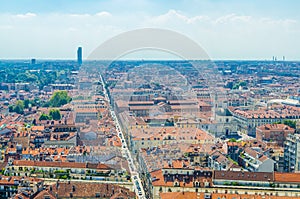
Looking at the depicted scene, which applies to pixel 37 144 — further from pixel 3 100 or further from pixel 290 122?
pixel 3 100

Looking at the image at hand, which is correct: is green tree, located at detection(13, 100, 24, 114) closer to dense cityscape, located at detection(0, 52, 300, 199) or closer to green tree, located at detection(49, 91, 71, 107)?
dense cityscape, located at detection(0, 52, 300, 199)

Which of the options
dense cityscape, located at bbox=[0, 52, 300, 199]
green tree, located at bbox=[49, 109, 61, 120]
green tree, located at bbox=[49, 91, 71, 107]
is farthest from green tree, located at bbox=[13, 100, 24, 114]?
green tree, located at bbox=[49, 109, 61, 120]

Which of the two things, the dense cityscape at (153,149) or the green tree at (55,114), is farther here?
the green tree at (55,114)

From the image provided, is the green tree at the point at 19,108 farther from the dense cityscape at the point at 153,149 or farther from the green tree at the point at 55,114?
the green tree at the point at 55,114

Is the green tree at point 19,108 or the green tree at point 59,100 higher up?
the green tree at point 59,100

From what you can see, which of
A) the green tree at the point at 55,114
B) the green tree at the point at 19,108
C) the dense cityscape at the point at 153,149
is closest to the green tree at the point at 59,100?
the dense cityscape at the point at 153,149

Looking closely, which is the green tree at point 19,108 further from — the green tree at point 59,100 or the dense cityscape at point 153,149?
the green tree at point 59,100

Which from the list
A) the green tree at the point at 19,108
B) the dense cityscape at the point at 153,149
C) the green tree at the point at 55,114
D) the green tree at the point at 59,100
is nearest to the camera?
the dense cityscape at the point at 153,149

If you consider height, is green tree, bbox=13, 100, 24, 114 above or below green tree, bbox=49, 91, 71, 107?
below

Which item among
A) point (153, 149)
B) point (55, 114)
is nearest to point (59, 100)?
point (55, 114)

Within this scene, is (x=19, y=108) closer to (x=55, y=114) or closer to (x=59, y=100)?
(x=59, y=100)

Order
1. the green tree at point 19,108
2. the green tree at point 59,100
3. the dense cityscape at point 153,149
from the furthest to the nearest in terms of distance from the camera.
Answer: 1. the green tree at point 59,100
2. the green tree at point 19,108
3. the dense cityscape at point 153,149
